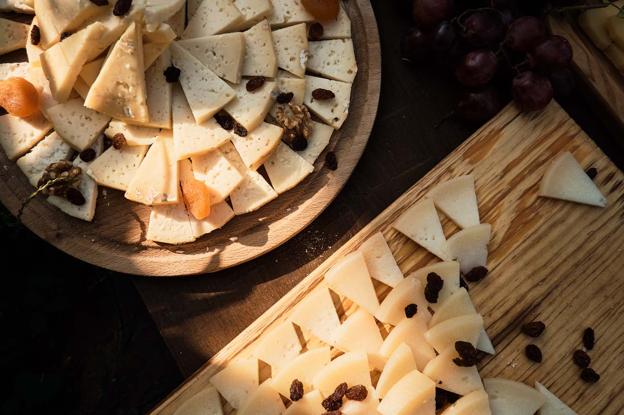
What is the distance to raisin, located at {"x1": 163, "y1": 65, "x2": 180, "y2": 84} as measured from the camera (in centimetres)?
187

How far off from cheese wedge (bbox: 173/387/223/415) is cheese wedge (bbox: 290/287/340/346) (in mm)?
328

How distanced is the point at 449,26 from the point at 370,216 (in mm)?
671

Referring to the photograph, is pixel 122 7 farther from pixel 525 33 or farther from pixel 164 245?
pixel 525 33

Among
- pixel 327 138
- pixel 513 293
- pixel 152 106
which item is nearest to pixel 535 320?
pixel 513 293

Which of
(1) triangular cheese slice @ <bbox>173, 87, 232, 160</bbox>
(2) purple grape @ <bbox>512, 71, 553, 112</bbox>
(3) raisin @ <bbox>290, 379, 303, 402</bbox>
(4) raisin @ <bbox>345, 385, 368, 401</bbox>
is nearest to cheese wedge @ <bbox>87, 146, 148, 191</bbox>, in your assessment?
(1) triangular cheese slice @ <bbox>173, 87, 232, 160</bbox>

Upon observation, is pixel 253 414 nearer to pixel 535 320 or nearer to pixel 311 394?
pixel 311 394

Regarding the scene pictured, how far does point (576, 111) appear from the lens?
222cm

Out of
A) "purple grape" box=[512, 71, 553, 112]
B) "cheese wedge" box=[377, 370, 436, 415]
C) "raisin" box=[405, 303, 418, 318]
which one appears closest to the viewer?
"cheese wedge" box=[377, 370, 436, 415]

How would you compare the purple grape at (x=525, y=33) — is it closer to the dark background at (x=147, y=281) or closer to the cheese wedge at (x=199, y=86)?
the dark background at (x=147, y=281)

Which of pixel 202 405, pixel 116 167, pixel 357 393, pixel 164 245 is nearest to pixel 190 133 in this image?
pixel 116 167

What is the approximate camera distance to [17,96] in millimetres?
1796

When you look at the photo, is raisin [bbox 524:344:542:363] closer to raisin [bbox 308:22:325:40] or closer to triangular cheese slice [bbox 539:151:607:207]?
triangular cheese slice [bbox 539:151:607:207]

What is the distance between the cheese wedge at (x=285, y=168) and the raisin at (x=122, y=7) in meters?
0.61

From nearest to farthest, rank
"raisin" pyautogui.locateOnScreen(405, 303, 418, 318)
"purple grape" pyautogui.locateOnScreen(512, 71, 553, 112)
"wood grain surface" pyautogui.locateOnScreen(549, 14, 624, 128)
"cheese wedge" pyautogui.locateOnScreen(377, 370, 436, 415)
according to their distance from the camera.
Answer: "cheese wedge" pyautogui.locateOnScreen(377, 370, 436, 415) < "raisin" pyautogui.locateOnScreen(405, 303, 418, 318) < "purple grape" pyautogui.locateOnScreen(512, 71, 553, 112) < "wood grain surface" pyautogui.locateOnScreen(549, 14, 624, 128)
